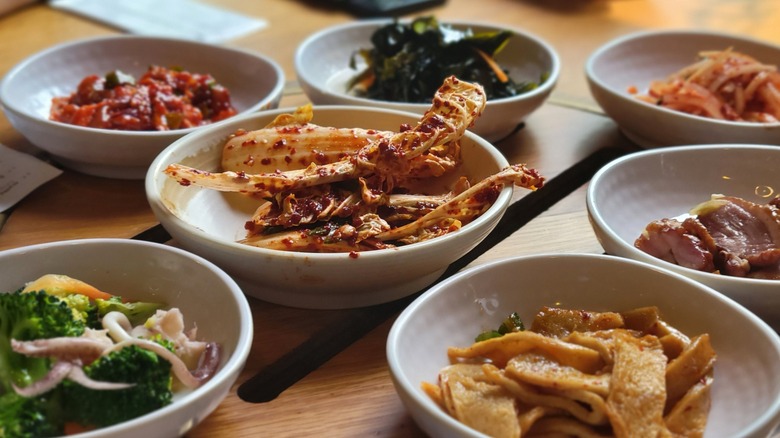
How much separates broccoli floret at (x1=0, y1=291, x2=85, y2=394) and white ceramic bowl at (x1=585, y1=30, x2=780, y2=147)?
1663 millimetres

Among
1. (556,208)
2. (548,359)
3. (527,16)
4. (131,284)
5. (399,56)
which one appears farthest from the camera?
(527,16)

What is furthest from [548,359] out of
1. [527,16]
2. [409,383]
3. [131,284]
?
[527,16]

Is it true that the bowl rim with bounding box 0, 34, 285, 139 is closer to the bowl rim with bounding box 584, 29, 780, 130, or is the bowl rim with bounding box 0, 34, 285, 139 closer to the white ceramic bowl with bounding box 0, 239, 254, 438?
the white ceramic bowl with bounding box 0, 239, 254, 438

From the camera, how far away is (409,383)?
124cm

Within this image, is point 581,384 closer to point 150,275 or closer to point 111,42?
point 150,275

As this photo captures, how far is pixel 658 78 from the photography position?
2.90m

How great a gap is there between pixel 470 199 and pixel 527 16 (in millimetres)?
2208

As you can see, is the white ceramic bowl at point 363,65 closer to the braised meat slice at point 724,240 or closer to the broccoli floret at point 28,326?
the braised meat slice at point 724,240

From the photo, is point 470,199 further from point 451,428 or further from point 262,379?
point 451,428

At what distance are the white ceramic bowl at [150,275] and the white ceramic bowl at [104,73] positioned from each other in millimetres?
582

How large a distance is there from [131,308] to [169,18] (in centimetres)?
239

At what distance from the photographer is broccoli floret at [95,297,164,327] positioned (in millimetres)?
1433

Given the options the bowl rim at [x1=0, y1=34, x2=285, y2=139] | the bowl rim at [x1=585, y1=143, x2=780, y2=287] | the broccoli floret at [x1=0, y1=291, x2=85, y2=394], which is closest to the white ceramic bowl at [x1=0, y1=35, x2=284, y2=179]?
the bowl rim at [x1=0, y1=34, x2=285, y2=139]

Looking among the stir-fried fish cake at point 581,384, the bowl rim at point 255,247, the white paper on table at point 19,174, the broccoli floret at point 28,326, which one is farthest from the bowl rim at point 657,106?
the broccoli floret at point 28,326
